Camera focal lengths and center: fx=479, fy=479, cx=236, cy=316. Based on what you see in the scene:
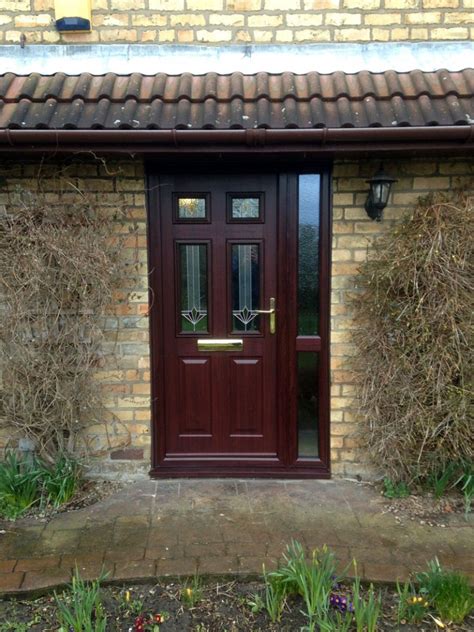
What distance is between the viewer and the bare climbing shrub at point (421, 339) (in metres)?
3.22

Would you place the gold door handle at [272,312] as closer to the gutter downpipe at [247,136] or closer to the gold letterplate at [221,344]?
the gold letterplate at [221,344]

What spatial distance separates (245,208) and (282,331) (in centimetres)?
100

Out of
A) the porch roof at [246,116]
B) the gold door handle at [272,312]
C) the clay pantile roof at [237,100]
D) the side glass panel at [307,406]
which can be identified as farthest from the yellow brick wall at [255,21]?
the side glass panel at [307,406]

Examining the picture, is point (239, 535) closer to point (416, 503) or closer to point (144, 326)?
point (416, 503)

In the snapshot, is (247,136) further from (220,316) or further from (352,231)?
(220,316)

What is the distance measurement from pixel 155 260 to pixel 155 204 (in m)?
0.42

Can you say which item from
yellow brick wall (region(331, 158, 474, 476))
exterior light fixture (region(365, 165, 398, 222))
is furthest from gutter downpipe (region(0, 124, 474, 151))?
yellow brick wall (region(331, 158, 474, 476))

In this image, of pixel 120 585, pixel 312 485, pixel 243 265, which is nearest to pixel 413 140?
pixel 243 265

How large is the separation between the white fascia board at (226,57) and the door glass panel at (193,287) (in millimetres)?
1324

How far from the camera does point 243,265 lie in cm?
374

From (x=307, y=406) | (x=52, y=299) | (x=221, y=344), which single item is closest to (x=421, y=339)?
(x=307, y=406)

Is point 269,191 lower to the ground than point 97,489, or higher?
higher

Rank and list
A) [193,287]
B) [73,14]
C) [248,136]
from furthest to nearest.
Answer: [193,287], [73,14], [248,136]

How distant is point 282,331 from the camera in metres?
3.75
